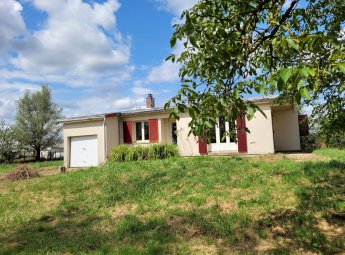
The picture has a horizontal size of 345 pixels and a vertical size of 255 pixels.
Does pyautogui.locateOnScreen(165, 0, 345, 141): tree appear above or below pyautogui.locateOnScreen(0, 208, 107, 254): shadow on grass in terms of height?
above

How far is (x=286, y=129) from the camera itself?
746 inches

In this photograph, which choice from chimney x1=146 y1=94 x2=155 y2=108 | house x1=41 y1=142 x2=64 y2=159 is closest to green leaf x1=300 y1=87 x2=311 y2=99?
chimney x1=146 y1=94 x2=155 y2=108

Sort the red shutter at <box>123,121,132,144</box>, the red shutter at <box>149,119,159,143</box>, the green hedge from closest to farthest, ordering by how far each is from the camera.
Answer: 1. the green hedge
2. the red shutter at <box>149,119,159,143</box>
3. the red shutter at <box>123,121,132,144</box>

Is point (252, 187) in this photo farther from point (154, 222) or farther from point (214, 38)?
point (214, 38)

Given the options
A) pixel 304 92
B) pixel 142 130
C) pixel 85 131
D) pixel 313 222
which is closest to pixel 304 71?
pixel 304 92

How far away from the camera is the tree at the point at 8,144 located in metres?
30.6

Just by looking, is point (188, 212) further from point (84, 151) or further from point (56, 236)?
point (84, 151)

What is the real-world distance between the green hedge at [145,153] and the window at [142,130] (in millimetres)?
2575

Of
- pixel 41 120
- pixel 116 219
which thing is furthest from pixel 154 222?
pixel 41 120

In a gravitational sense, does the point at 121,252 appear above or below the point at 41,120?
below

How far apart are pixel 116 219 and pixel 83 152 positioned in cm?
1310

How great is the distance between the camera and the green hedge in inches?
672

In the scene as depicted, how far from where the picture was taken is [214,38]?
3480 millimetres

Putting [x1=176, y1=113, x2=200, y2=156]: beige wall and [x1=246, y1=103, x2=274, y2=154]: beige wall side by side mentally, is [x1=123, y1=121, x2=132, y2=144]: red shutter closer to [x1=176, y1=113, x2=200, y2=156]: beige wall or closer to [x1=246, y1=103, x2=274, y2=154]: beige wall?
[x1=176, y1=113, x2=200, y2=156]: beige wall
